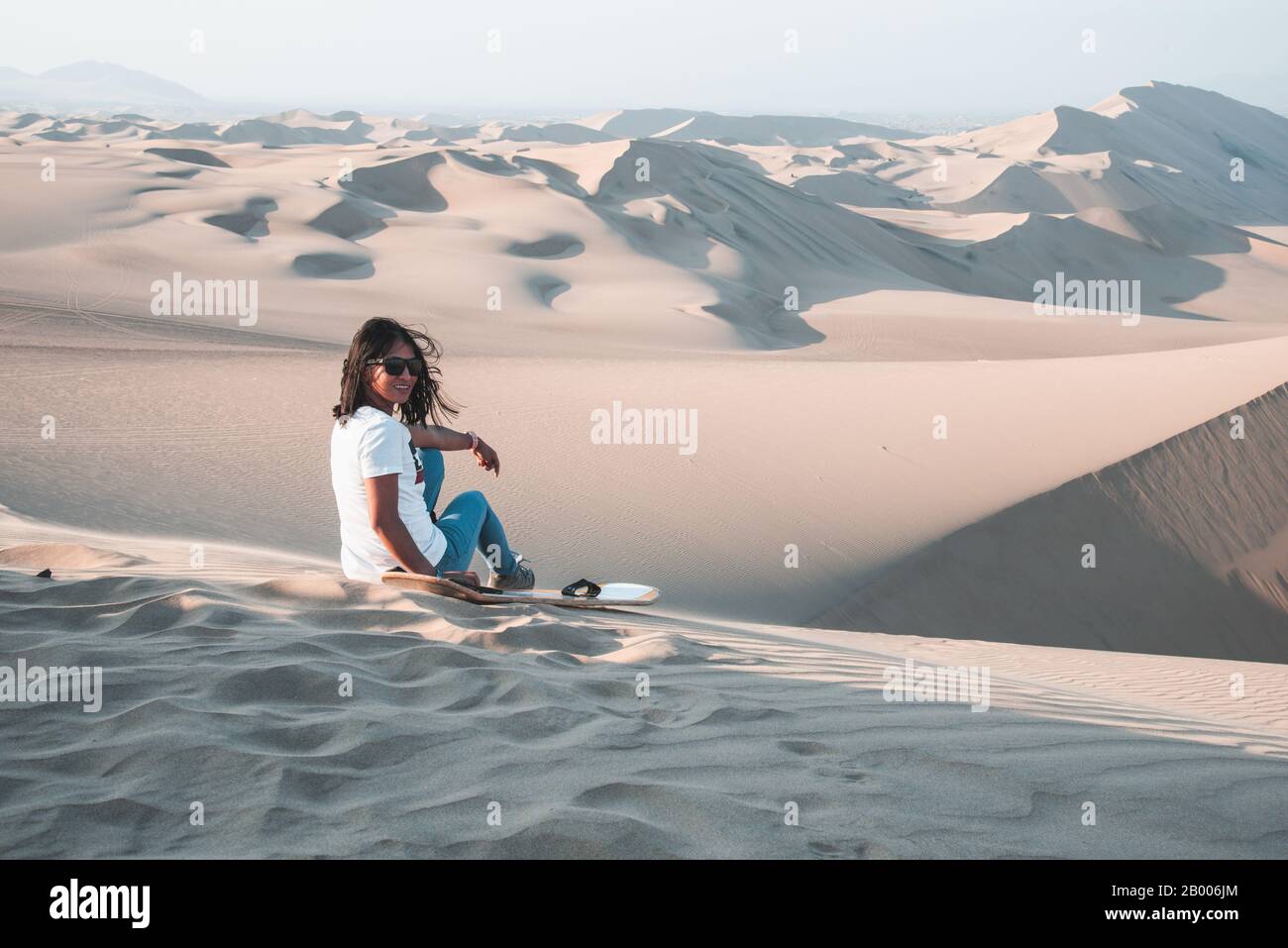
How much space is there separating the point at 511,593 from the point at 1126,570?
552 centimetres

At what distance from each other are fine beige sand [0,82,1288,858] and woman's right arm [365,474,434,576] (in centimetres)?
20

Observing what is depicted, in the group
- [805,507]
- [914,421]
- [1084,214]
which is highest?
[1084,214]

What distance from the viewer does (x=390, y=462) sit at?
164 inches

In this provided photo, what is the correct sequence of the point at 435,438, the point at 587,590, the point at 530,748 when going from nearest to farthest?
the point at 530,748, the point at 435,438, the point at 587,590

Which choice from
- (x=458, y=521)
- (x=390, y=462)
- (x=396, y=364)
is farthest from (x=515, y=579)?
(x=396, y=364)

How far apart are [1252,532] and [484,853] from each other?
873cm

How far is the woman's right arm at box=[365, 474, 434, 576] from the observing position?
13.7ft

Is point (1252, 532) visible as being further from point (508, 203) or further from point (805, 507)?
point (508, 203)

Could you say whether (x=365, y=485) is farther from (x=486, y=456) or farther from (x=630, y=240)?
(x=630, y=240)

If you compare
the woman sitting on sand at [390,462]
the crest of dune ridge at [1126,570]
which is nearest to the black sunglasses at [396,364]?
the woman sitting on sand at [390,462]

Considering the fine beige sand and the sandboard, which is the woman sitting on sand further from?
the fine beige sand

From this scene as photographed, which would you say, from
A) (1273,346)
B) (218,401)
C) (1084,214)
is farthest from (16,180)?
(1084,214)

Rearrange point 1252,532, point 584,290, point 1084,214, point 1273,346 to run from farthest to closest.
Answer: point 1084,214 → point 584,290 → point 1273,346 → point 1252,532
